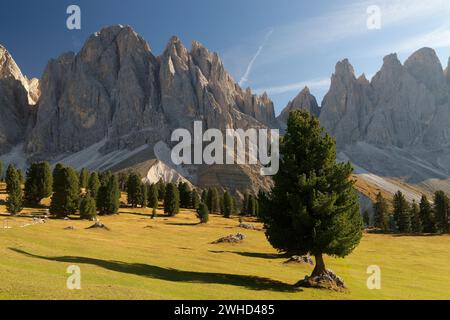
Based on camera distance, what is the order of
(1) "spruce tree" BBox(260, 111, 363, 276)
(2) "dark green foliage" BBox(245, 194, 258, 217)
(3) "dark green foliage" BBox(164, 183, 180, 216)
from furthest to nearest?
(2) "dark green foliage" BBox(245, 194, 258, 217), (3) "dark green foliage" BBox(164, 183, 180, 216), (1) "spruce tree" BBox(260, 111, 363, 276)

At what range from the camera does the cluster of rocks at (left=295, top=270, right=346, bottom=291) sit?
31.0 metres

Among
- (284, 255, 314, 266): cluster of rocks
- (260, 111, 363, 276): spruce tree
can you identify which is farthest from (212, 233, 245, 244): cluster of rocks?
(260, 111, 363, 276): spruce tree

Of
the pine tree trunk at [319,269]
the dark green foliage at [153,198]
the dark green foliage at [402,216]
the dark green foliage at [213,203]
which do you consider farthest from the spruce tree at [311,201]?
the dark green foliage at [213,203]

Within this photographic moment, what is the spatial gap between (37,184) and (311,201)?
93899 millimetres

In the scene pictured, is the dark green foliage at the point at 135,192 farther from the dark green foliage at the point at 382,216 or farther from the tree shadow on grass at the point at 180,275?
the tree shadow on grass at the point at 180,275

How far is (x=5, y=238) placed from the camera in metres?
40.3

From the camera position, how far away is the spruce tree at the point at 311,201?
104ft

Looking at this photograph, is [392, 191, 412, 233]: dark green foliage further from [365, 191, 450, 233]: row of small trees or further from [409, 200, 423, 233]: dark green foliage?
[409, 200, 423, 233]: dark green foliage

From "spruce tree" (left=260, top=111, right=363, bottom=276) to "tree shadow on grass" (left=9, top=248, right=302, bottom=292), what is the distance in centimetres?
358

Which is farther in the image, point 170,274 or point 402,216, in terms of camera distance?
point 402,216

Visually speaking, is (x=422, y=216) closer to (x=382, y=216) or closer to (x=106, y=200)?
(x=382, y=216)

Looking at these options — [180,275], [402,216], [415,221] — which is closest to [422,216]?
[415,221]

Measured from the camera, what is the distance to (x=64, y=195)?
8688 centimetres

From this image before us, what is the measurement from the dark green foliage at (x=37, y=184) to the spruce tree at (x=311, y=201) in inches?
3481
